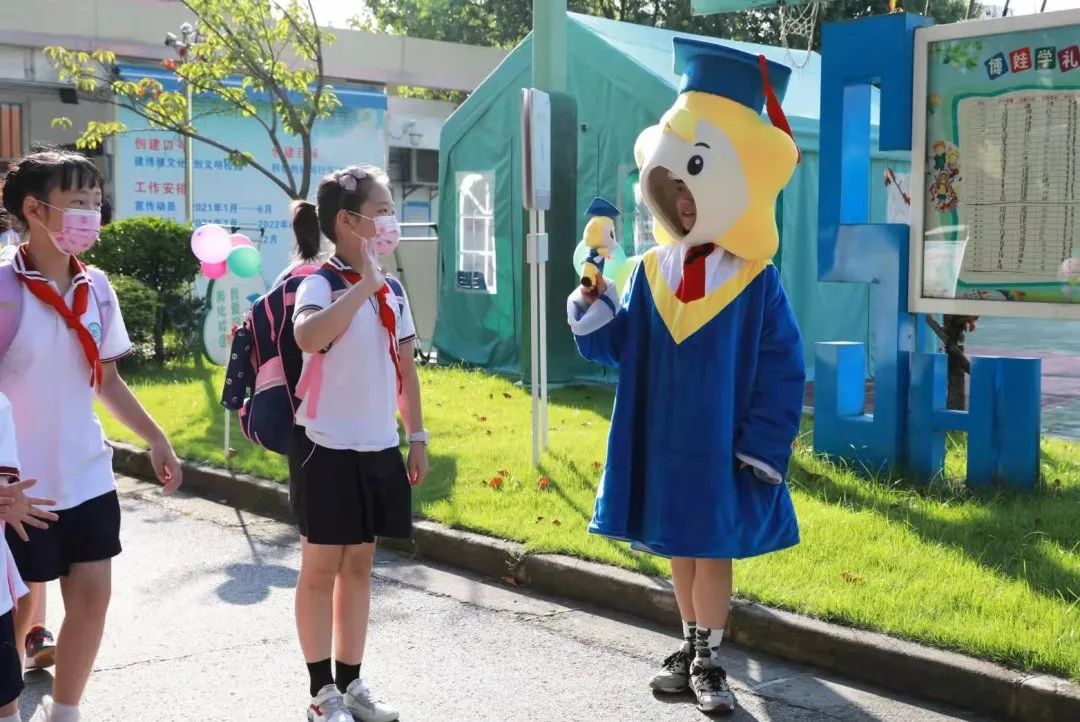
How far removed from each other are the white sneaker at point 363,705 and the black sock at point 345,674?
0.01m

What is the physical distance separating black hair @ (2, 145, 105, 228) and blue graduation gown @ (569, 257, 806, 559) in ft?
5.67

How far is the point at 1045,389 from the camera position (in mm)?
13156

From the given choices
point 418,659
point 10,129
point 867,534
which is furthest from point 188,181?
point 418,659

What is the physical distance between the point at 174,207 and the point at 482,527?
51.0 feet

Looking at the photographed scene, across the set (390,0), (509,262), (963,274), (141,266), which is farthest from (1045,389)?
(390,0)

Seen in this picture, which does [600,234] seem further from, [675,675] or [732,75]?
[675,675]

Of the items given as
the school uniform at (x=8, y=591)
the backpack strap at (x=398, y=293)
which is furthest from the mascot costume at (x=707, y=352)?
the school uniform at (x=8, y=591)

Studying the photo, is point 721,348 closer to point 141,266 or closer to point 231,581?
point 231,581

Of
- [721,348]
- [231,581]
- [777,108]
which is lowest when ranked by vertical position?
[231,581]

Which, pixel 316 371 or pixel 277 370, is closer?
pixel 316 371

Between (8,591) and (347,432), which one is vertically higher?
(347,432)

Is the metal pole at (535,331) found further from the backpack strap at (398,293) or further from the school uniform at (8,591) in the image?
the school uniform at (8,591)

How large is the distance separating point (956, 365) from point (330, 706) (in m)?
5.90

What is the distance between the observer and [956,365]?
8703mm
